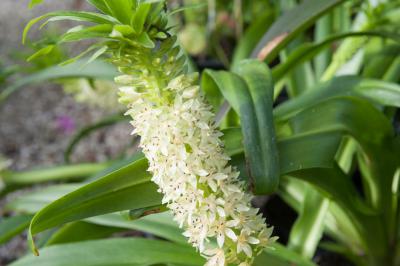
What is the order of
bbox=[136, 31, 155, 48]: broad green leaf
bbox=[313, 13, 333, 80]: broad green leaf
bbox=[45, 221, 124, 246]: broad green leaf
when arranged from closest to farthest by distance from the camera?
bbox=[136, 31, 155, 48]: broad green leaf < bbox=[45, 221, 124, 246]: broad green leaf < bbox=[313, 13, 333, 80]: broad green leaf

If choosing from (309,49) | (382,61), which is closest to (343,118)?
(309,49)

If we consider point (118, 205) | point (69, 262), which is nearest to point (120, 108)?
point (69, 262)

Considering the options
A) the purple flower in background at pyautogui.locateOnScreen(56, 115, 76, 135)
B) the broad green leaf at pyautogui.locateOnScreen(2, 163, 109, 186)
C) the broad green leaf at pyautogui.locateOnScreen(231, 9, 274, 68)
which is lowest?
the purple flower in background at pyautogui.locateOnScreen(56, 115, 76, 135)

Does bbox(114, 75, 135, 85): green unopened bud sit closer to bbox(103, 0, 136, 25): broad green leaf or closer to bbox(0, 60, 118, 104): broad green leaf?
bbox(103, 0, 136, 25): broad green leaf

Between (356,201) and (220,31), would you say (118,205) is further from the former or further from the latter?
(220,31)

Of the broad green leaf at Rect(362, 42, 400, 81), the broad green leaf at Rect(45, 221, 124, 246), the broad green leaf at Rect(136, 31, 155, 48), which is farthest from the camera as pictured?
the broad green leaf at Rect(362, 42, 400, 81)

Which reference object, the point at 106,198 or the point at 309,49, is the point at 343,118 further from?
the point at 106,198

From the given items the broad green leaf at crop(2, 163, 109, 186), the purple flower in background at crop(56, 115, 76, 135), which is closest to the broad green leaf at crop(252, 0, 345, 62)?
the broad green leaf at crop(2, 163, 109, 186)
